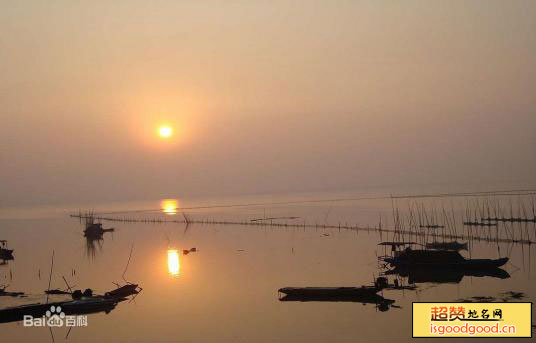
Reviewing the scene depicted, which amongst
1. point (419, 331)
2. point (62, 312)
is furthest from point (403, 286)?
point (62, 312)

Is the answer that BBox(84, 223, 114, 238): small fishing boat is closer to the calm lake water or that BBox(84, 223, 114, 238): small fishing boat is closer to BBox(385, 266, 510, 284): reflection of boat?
the calm lake water

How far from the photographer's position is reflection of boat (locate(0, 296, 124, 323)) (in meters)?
24.0

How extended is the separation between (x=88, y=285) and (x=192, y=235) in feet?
111

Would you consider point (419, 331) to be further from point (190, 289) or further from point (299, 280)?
point (190, 289)

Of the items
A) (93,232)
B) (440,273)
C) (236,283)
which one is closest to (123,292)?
(236,283)

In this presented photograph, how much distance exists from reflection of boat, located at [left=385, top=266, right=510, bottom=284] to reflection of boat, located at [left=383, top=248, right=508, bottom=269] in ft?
0.83

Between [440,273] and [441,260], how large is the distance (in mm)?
952

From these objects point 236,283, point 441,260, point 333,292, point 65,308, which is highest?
point 441,260

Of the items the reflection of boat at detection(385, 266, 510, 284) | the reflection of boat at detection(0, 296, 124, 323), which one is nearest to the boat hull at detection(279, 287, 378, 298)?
the reflection of boat at detection(385, 266, 510, 284)

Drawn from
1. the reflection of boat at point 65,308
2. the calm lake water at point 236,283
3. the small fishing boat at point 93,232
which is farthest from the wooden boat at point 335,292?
the small fishing boat at point 93,232

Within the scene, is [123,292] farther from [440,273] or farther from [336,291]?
[440,273]

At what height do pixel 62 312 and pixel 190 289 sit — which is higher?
pixel 190 289

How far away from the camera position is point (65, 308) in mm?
24766

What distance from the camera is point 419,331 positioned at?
786 inches
